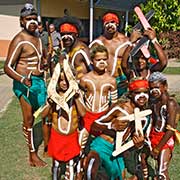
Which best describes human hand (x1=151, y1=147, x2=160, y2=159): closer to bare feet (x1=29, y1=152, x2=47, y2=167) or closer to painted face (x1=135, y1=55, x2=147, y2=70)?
painted face (x1=135, y1=55, x2=147, y2=70)

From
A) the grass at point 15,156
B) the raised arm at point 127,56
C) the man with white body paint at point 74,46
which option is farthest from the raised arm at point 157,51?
the grass at point 15,156

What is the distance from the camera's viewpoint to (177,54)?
20.6 metres

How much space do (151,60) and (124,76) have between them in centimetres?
45

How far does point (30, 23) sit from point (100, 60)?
1322 mm

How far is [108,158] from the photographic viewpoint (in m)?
3.91

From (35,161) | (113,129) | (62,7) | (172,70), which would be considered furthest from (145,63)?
(62,7)

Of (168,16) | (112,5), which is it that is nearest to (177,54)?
(112,5)

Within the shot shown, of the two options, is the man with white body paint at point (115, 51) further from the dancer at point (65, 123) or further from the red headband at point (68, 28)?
the dancer at point (65, 123)

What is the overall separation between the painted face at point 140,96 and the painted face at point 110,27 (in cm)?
155

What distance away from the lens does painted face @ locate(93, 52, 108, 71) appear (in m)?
4.24

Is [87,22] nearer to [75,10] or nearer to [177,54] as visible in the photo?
[75,10]

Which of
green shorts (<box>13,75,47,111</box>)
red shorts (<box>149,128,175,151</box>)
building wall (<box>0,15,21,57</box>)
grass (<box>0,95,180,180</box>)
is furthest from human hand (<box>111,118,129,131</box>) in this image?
building wall (<box>0,15,21,57</box>)

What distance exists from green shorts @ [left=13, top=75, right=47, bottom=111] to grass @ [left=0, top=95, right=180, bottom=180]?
33.1 inches

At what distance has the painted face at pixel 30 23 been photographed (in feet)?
16.7
